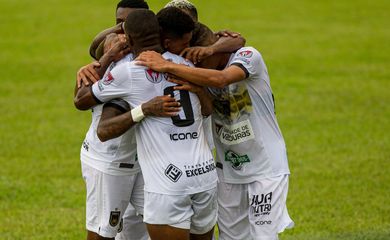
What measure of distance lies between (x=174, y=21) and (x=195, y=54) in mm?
376

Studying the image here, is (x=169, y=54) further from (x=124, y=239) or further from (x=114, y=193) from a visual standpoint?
(x=124, y=239)

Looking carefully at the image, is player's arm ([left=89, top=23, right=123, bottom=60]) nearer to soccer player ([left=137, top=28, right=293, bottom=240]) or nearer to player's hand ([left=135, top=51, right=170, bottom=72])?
soccer player ([left=137, top=28, right=293, bottom=240])

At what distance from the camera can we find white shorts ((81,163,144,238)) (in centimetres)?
927

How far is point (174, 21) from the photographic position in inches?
328

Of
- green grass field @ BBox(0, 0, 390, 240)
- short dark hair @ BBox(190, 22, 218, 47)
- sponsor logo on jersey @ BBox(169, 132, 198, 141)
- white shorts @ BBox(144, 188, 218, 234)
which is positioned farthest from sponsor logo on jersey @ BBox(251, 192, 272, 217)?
green grass field @ BBox(0, 0, 390, 240)

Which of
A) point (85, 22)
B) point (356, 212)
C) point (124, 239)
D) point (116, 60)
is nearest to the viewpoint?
point (116, 60)

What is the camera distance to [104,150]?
9297 millimetres

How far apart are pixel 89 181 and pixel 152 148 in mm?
1267

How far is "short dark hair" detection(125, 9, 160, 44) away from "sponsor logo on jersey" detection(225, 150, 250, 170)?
1.48 metres

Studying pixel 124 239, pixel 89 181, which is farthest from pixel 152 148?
pixel 124 239

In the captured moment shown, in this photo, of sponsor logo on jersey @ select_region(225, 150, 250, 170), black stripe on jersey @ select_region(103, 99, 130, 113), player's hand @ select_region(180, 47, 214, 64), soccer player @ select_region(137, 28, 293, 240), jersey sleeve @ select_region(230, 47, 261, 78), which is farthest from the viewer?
sponsor logo on jersey @ select_region(225, 150, 250, 170)

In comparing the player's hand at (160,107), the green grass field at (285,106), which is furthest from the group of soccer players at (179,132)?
the green grass field at (285,106)

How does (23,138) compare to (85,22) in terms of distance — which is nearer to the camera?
(23,138)

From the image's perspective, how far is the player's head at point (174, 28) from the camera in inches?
328
